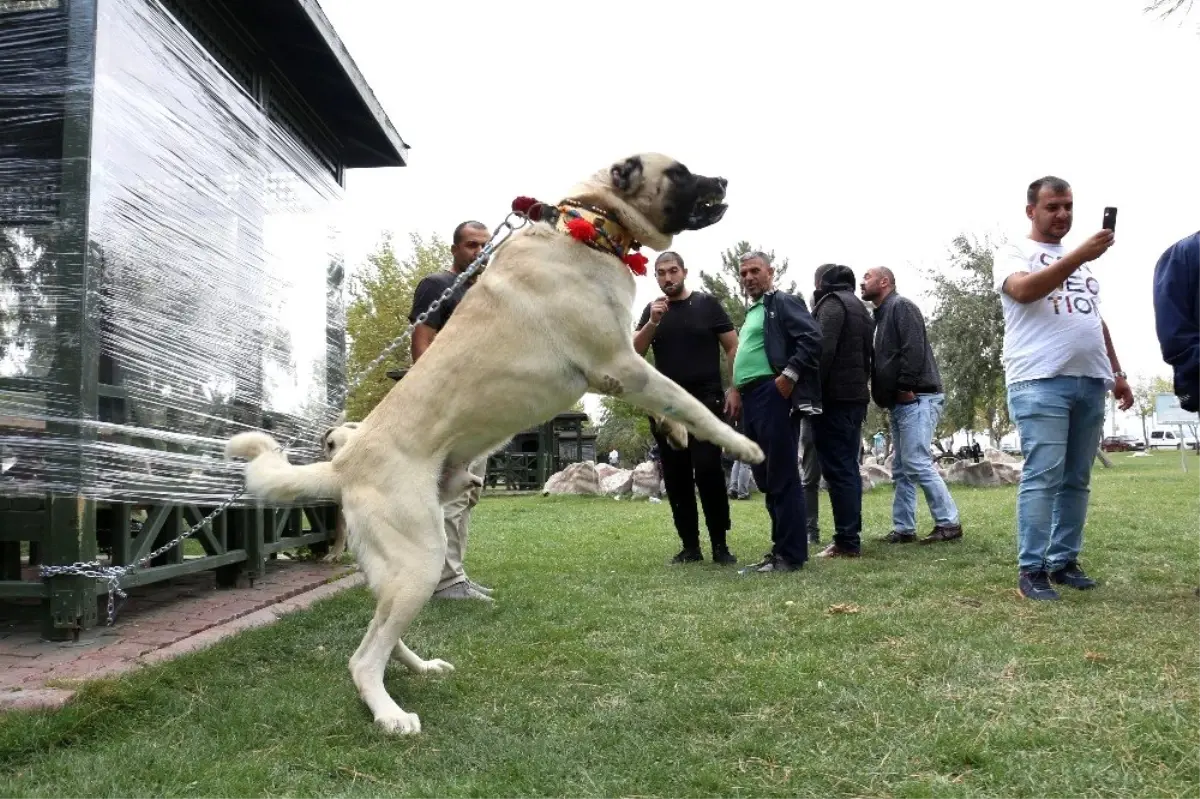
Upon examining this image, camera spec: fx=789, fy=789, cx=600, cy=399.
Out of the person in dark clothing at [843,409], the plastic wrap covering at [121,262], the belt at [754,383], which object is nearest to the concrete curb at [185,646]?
the plastic wrap covering at [121,262]

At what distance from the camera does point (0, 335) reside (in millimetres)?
3990

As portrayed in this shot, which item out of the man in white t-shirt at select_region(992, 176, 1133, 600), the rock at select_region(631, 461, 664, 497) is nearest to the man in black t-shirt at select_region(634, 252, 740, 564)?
the man in white t-shirt at select_region(992, 176, 1133, 600)

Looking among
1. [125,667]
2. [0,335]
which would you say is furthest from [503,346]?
[0,335]

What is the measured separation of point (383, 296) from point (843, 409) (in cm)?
2290

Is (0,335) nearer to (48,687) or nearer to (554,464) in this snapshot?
(48,687)

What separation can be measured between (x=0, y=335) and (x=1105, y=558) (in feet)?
22.8

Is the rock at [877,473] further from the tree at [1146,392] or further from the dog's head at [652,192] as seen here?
the tree at [1146,392]

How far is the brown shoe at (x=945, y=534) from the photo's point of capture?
6.84 metres

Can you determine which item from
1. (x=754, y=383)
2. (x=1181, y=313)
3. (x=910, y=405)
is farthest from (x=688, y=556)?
(x=1181, y=313)

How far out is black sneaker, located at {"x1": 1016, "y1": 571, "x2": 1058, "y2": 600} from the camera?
13.8ft

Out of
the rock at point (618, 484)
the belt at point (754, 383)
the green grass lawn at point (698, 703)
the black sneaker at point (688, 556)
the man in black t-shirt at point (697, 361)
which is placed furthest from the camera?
the rock at point (618, 484)

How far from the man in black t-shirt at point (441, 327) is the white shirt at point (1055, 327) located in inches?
125

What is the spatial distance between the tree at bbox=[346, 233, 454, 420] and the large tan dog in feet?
65.0

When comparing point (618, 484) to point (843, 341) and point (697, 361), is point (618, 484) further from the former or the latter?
point (697, 361)
